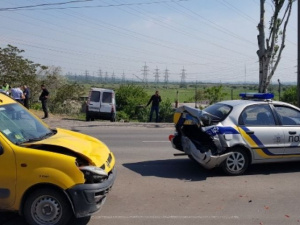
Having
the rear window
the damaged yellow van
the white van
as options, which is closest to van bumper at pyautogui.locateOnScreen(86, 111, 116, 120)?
the white van

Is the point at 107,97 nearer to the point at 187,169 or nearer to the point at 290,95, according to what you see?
the point at 290,95

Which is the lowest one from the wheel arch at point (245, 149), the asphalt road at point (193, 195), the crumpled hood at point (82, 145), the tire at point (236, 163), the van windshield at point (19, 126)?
the asphalt road at point (193, 195)

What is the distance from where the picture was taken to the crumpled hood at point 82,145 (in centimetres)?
494

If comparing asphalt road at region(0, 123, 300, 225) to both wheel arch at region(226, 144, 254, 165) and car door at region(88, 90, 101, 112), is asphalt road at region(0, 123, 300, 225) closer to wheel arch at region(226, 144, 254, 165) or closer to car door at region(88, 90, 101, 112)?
wheel arch at region(226, 144, 254, 165)

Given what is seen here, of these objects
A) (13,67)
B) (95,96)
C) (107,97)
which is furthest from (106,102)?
(13,67)

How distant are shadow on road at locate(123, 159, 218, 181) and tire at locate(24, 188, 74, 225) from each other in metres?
3.23

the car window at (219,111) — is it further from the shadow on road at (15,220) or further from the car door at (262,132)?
the shadow on road at (15,220)

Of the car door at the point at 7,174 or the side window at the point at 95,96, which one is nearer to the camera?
the car door at the point at 7,174

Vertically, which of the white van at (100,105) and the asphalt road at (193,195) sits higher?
the white van at (100,105)

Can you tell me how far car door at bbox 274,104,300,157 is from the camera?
794cm

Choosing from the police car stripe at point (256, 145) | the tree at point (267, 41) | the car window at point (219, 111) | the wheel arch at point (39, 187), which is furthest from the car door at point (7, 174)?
the tree at point (267, 41)

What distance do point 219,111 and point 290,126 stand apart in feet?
4.80

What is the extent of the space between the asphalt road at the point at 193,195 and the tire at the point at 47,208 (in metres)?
0.43

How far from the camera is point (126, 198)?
6.26 m
